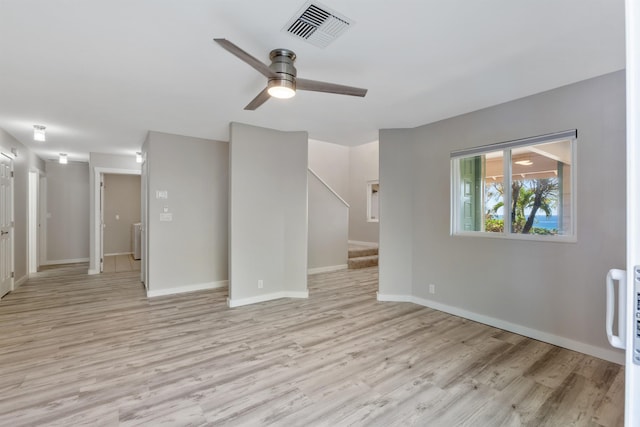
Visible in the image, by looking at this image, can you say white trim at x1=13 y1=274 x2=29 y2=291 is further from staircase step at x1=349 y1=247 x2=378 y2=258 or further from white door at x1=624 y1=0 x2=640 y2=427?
white door at x1=624 y1=0 x2=640 y2=427

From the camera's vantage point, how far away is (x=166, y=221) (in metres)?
4.73

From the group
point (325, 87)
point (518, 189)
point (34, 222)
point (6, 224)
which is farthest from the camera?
point (34, 222)

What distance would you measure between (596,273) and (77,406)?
4316 millimetres

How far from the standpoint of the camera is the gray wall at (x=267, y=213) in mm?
4203

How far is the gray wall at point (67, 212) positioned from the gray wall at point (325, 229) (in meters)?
6.07

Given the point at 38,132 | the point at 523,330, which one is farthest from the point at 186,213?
the point at 523,330

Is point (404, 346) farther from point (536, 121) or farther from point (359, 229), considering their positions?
point (359, 229)

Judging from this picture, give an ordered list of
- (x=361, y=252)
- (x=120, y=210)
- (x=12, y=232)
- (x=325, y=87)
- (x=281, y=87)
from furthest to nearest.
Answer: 1. (x=120, y=210)
2. (x=361, y=252)
3. (x=12, y=232)
4. (x=325, y=87)
5. (x=281, y=87)

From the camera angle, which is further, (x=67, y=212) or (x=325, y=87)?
(x=67, y=212)

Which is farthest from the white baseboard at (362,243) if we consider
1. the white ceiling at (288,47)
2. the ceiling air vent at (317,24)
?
the ceiling air vent at (317,24)

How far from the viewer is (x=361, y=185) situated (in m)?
9.11

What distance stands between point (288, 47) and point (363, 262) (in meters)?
5.51

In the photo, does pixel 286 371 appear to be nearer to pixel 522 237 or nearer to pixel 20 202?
pixel 522 237

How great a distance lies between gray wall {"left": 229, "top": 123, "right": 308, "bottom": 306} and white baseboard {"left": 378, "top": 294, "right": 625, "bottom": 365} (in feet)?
4.96
